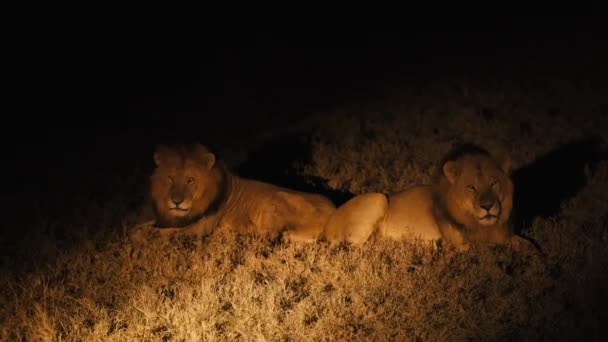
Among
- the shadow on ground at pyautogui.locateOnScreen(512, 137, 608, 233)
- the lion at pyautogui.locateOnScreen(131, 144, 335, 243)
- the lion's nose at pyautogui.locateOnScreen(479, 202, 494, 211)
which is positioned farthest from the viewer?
the shadow on ground at pyautogui.locateOnScreen(512, 137, 608, 233)

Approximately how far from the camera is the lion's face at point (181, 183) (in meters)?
8.29

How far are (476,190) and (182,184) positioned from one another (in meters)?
3.09

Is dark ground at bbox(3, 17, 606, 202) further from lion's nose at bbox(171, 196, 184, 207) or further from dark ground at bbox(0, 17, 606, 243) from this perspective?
lion's nose at bbox(171, 196, 184, 207)

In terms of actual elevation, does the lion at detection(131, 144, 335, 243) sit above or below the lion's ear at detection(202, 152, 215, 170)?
below

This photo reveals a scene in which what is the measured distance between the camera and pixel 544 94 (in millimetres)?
15016

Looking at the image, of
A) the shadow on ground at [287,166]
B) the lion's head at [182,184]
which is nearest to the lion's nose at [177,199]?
the lion's head at [182,184]

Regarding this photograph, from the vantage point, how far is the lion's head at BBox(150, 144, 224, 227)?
8.29m

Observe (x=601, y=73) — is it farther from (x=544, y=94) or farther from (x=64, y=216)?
(x=64, y=216)

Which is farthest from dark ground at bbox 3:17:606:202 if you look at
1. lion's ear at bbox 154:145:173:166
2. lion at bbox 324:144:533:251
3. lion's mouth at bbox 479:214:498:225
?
lion's mouth at bbox 479:214:498:225

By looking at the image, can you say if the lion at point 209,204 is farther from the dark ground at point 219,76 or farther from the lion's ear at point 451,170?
the dark ground at point 219,76

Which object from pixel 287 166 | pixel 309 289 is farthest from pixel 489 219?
pixel 287 166

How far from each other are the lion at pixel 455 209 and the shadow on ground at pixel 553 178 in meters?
0.97

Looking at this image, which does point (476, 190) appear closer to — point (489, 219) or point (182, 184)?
point (489, 219)

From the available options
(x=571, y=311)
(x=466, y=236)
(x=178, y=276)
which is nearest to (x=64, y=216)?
(x=178, y=276)
